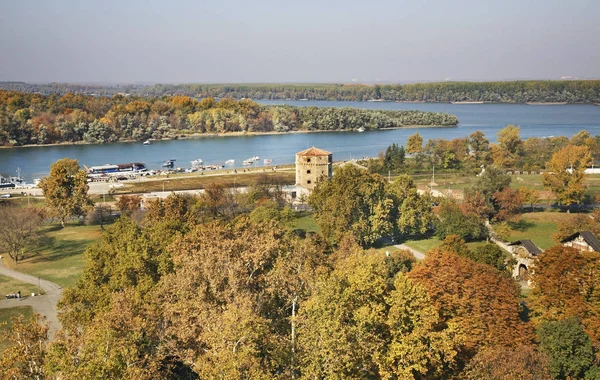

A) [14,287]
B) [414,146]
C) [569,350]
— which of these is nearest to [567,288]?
[569,350]

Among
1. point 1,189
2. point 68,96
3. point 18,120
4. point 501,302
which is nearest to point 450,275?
point 501,302

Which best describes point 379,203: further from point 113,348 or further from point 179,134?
point 179,134

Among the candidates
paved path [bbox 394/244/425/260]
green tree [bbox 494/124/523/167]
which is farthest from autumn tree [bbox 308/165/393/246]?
green tree [bbox 494/124/523/167]

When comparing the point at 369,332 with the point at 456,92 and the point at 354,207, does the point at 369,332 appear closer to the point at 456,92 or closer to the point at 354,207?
the point at 354,207

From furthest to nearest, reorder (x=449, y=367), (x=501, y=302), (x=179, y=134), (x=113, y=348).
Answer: (x=179, y=134) < (x=501, y=302) < (x=449, y=367) < (x=113, y=348)

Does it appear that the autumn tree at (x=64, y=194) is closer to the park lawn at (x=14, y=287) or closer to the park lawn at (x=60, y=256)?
the park lawn at (x=60, y=256)

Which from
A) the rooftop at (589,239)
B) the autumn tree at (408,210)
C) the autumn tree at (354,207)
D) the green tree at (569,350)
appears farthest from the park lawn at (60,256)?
the rooftop at (589,239)

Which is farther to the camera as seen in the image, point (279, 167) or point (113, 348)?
point (279, 167)
